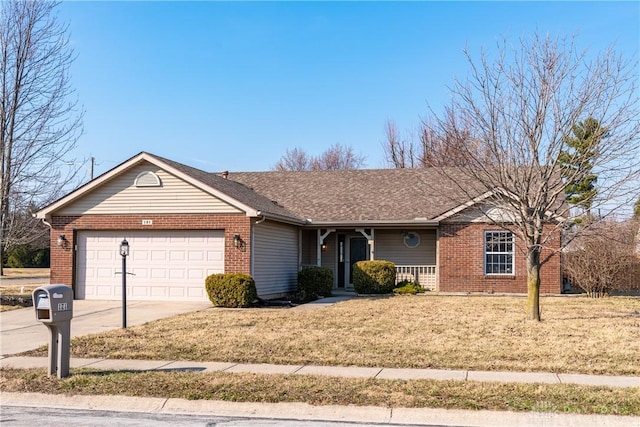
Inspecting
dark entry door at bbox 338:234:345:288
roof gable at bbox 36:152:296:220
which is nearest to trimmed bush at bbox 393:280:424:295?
dark entry door at bbox 338:234:345:288

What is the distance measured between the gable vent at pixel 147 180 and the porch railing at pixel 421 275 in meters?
9.54

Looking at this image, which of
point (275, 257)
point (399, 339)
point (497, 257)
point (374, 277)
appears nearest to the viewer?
point (399, 339)

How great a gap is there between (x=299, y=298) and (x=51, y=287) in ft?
42.1

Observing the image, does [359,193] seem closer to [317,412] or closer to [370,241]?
[370,241]

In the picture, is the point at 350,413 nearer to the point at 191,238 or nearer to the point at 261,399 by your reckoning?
the point at 261,399

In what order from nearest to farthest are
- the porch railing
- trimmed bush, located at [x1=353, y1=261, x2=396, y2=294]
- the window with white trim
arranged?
trimmed bush, located at [x1=353, y1=261, x2=396, y2=294] < the window with white trim < the porch railing

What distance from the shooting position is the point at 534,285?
46.3 feet

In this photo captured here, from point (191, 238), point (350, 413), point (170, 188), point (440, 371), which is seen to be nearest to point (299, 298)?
point (191, 238)

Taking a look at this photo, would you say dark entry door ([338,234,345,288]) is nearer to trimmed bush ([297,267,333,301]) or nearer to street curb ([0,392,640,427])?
trimmed bush ([297,267,333,301])

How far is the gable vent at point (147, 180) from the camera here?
19.5 metres

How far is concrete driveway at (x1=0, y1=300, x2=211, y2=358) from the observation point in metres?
12.1

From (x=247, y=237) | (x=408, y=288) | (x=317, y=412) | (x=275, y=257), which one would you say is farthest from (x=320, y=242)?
(x=317, y=412)

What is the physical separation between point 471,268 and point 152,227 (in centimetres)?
1118

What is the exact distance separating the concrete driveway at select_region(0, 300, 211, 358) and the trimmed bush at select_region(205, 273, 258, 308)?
0.54 m
